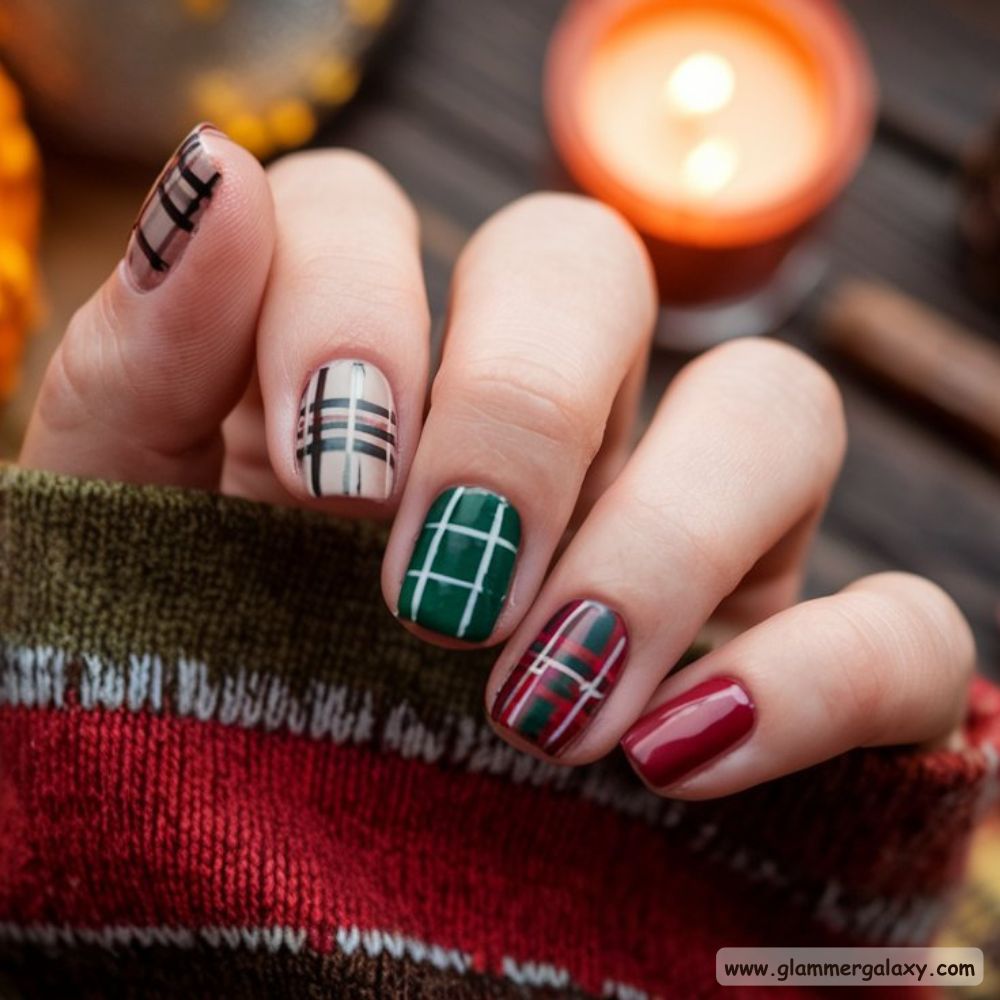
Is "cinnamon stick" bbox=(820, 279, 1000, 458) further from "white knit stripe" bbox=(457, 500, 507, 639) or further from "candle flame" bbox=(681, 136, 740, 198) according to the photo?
"white knit stripe" bbox=(457, 500, 507, 639)

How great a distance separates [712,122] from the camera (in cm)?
79

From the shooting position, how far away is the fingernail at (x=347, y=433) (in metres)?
0.40

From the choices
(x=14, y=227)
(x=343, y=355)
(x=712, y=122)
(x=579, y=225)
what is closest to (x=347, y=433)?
(x=343, y=355)

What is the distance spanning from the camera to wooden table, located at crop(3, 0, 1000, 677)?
736mm

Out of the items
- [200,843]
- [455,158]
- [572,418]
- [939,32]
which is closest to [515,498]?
[572,418]

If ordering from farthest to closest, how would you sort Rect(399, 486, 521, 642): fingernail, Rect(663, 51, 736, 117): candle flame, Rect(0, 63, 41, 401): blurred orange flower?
Rect(663, 51, 736, 117): candle flame, Rect(0, 63, 41, 401): blurred orange flower, Rect(399, 486, 521, 642): fingernail

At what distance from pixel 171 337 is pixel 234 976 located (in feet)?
→ 0.81

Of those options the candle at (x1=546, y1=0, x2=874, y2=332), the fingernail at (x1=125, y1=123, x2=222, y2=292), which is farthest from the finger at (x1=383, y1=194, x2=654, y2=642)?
the candle at (x1=546, y1=0, x2=874, y2=332)

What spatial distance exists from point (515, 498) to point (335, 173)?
19 centimetres

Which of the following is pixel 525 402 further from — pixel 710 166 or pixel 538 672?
pixel 710 166

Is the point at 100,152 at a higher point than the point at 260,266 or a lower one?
lower

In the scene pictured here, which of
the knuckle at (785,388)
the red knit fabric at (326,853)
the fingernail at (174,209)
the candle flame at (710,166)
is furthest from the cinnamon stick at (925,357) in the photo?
the fingernail at (174,209)

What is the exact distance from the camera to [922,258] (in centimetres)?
79

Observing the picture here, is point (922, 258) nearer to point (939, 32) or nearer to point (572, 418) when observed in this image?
point (939, 32)
